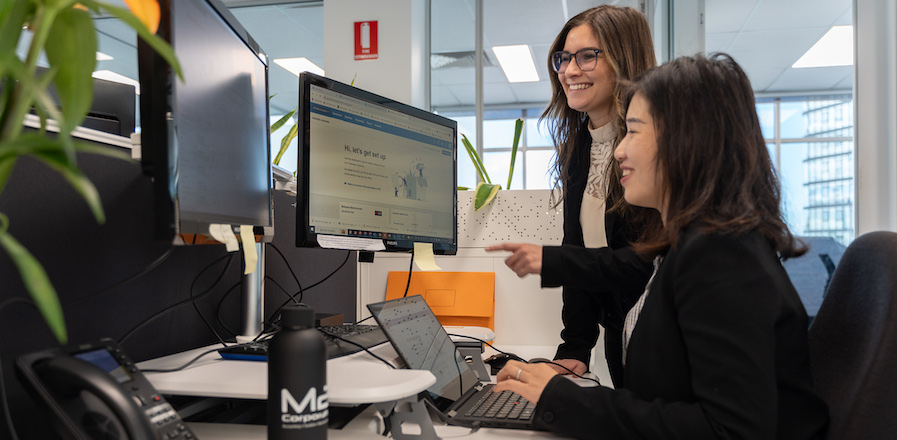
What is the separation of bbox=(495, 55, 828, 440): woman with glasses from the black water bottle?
14.1 inches

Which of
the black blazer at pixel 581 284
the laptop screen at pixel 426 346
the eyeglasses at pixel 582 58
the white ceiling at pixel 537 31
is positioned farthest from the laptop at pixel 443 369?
the white ceiling at pixel 537 31

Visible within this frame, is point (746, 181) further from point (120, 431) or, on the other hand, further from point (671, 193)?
point (120, 431)

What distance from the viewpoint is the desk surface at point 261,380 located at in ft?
2.14

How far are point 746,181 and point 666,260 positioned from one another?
0.48 feet

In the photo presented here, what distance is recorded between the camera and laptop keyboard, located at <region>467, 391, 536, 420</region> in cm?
86

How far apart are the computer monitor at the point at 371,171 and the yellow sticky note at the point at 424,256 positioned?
0.04 feet

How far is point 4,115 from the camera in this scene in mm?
365

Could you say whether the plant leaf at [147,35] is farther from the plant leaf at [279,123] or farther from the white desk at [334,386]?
the plant leaf at [279,123]

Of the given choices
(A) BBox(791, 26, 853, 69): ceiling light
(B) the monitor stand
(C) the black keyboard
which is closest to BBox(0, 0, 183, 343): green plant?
(C) the black keyboard

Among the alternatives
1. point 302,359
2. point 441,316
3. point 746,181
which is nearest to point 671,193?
point 746,181

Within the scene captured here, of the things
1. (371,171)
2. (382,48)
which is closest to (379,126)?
(371,171)

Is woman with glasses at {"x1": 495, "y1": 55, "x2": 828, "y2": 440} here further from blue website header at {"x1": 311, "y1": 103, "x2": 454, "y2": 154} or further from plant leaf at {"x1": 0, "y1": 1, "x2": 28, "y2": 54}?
plant leaf at {"x1": 0, "y1": 1, "x2": 28, "y2": 54}

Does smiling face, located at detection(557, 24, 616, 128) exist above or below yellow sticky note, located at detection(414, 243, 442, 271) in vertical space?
above

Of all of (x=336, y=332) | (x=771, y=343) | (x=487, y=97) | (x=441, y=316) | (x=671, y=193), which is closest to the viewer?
(x=771, y=343)
